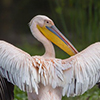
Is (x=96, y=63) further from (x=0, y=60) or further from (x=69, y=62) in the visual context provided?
(x=0, y=60)

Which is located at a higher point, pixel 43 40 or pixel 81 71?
pixel 43 40

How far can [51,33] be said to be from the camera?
417cm

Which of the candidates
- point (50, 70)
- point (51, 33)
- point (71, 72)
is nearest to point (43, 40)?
point (51, 33)

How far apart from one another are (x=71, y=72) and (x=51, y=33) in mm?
959

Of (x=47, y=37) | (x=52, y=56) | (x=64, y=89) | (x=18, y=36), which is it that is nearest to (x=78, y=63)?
(x=64, y=89)

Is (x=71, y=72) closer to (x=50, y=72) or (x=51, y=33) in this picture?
(x=50, y=72)

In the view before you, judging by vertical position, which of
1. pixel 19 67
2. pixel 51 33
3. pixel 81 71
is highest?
pixel 51 33

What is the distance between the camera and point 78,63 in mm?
3355

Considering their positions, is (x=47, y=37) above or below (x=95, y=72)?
above

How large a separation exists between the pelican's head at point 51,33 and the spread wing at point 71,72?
62cm

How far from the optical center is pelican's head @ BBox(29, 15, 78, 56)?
4082 millimetres

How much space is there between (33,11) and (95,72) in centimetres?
786

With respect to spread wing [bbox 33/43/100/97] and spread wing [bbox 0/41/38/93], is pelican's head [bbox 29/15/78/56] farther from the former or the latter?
spread wing [bbox 0/41/38/93]

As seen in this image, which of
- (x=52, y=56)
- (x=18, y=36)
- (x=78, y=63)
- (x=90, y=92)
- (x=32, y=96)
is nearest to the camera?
(x=78, y=63)
